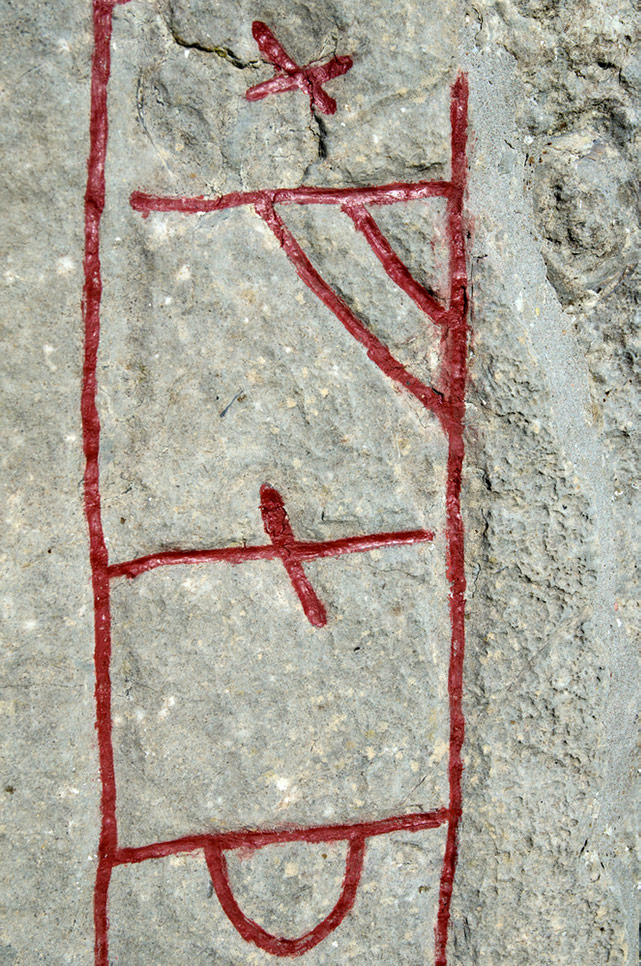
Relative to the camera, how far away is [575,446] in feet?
5.05

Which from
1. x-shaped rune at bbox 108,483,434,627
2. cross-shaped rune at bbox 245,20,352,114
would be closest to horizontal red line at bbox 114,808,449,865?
x-shaped rune at bbox 108,483,434,627

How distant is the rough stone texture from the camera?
144 centimetres

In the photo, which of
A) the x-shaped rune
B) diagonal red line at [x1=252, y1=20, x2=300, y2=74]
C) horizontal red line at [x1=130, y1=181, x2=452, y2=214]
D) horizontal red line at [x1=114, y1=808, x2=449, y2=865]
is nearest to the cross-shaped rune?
diagonal red line at [x1=252, y1=20, x2=300, y2=74]

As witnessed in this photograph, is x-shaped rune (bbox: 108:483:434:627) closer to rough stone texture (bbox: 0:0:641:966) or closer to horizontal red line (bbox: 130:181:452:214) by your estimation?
rough stone texture (bbox: 0:0:641:966)

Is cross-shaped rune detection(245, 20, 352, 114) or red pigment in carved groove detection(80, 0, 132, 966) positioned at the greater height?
cross-shaped rune detection(245, 20, 352, 114)

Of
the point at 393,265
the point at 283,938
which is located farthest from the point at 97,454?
the point at 283,938

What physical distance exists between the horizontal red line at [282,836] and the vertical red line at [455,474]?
2.4 inches

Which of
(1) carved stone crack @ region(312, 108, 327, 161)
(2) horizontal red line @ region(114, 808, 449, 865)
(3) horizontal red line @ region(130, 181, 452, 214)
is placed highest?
(1) carved stone crack @ region(312, 108, 327, 161)

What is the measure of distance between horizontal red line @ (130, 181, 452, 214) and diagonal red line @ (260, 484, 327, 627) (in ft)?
1.63

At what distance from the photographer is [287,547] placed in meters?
1.50

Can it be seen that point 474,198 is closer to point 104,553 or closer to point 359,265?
point 359,265

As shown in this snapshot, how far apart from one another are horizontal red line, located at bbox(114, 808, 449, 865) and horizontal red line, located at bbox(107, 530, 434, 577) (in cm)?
49

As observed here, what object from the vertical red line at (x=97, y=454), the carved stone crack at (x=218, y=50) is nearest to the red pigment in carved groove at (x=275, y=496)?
the vertical red line at (x=97, y=454)

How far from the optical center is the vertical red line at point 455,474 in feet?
4.88
